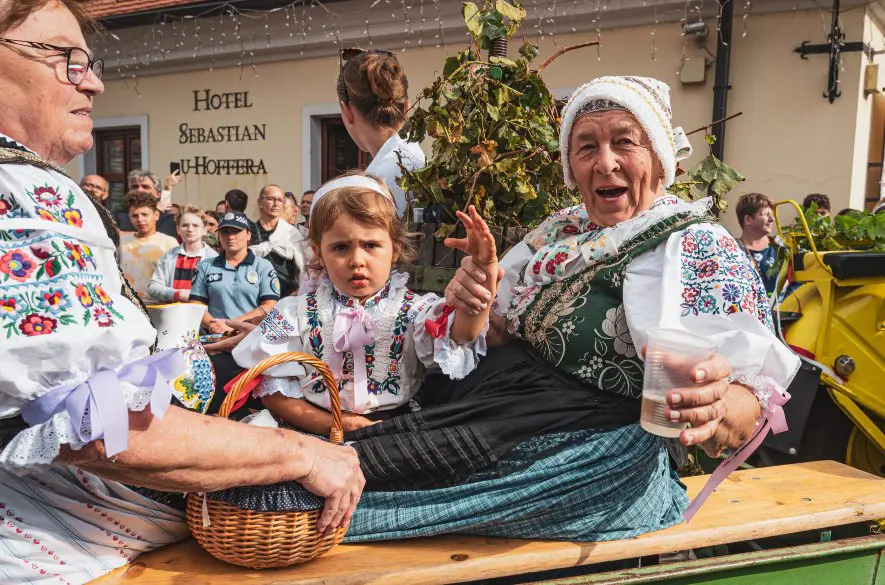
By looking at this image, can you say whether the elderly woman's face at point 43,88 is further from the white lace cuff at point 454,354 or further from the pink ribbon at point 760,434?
the pink ribbon at point 760,434

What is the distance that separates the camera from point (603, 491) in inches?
76.7

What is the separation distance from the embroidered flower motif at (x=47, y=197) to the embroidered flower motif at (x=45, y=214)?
0.01 metres

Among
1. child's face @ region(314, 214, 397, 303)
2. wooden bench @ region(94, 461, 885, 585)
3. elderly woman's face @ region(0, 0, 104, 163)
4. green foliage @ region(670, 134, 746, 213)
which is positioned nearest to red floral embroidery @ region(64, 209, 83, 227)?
elderly woman's face @ region(0, 0, 104, 163)

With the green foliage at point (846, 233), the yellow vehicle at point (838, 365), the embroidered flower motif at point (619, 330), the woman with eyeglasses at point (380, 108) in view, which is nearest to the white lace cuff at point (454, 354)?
the embroidered flower motif at point (619, 330)

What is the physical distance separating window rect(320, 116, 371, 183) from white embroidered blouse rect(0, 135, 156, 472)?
8.66 metres

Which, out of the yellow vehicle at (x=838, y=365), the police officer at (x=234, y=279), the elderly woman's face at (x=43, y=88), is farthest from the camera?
the police officer at (x=234, y=279)

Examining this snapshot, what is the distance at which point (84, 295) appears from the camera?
1264 mm

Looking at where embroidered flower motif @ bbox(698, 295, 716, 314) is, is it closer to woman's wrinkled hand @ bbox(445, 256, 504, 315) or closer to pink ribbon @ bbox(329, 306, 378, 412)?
woman's wrinkled hand @ bbox(445, 256, 504, 315)

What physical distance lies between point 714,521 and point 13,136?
6.91 ft

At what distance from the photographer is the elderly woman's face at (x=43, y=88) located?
1421mm

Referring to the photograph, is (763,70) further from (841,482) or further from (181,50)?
(181,50)

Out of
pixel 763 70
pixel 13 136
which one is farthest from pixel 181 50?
pixel 13 136

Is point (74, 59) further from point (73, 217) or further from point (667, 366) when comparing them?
point (667, 366)

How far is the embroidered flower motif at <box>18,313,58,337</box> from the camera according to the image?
1.20 metres
